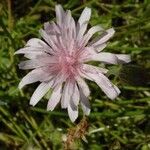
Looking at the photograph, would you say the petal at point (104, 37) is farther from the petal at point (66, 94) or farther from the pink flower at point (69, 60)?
the petal at point (66, 94)

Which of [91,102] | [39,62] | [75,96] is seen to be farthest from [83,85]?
[91,102]

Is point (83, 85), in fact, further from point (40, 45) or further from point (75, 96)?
point (40, 45)

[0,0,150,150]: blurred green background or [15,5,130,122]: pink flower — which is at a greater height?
[15,5,130,122]: pink flower

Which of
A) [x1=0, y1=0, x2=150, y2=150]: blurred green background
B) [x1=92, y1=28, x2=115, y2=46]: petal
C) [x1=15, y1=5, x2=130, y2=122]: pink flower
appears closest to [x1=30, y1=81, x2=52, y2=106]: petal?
[x1=15, y1=5, x2=130, y2=122]: pink flower

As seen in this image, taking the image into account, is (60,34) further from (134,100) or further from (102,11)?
(102,11)

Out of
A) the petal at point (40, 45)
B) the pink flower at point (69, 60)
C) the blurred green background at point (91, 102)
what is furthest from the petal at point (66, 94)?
the blurred green background at point (91, 102)

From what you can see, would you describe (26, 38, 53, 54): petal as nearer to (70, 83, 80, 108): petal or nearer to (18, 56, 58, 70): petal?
(18, 56, 58, 70): petal
